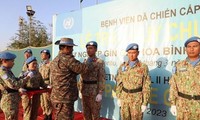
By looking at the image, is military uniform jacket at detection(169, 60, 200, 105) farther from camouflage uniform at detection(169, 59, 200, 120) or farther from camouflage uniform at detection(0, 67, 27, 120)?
camouflage uniform at detection(0, 67, 27, 120)

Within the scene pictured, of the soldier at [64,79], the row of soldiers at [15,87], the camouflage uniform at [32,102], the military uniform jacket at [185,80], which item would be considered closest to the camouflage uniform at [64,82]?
the soldier at [64,79]

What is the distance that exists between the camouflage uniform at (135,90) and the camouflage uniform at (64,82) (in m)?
0.65

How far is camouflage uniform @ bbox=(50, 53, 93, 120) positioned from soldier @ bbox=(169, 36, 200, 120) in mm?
1336

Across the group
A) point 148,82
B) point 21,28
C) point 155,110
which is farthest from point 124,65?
point 21,28

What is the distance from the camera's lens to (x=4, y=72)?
3447 mm

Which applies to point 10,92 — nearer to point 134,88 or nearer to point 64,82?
point 64,82

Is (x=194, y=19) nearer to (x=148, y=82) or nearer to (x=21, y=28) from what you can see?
(x=148, y=82)

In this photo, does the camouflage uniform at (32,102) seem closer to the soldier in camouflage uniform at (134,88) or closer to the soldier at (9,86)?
the soldier at (9,86)

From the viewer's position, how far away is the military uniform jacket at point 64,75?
11.3 ft

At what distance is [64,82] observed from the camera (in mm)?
3512

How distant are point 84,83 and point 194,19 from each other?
80.7 inches

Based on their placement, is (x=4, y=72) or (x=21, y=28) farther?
(x=21, y=28)

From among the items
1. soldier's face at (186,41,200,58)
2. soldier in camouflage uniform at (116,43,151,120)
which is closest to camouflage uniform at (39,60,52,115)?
soldier in camouflage uniform at (116,43,151,120)

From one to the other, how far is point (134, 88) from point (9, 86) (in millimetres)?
1760
